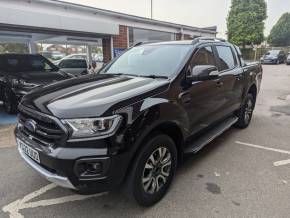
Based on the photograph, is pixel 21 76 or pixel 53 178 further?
pixel 21 76

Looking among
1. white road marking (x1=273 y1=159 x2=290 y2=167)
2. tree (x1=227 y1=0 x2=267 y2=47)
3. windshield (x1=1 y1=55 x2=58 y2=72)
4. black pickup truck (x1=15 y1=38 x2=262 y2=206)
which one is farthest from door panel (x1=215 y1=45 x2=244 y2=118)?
tree (x1=227 y1=0 x2=267 y2=47)

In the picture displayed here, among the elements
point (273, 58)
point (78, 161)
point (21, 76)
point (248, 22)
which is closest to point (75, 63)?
point (21, 76)

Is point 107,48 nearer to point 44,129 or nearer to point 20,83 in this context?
point 20,83

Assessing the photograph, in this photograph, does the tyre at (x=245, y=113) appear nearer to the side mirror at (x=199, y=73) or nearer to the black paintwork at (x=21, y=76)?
the side mirror at (x=199, y=73)

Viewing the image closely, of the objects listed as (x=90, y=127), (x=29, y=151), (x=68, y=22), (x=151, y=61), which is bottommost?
(x=29, y=151)

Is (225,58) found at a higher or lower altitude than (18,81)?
higher

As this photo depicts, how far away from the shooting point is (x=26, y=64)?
289 inches

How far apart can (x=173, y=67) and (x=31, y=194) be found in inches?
92.3

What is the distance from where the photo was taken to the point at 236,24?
31688 millimetres

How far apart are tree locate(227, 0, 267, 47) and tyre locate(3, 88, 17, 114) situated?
3043 cm

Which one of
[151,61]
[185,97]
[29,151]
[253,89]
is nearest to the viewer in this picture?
[29,151]

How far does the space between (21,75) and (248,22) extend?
3079cm

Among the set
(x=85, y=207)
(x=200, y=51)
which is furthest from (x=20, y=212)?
(x=200, y=51)

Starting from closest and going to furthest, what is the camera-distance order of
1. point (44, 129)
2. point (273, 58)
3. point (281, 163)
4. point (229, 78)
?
point (44, 129), point (281, 163), point (229, 78), point (273, 58)
